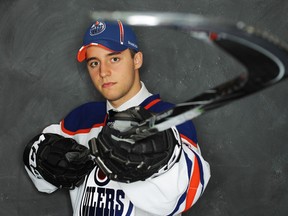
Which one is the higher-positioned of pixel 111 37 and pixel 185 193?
pixel 111 37

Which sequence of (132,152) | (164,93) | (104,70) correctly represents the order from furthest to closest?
(164,93) → (104,70) → (132,152)

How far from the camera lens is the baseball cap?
4.66ft

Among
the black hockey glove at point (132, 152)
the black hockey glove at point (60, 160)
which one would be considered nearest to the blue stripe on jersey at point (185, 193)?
the black hockey glove at point (132, 152)

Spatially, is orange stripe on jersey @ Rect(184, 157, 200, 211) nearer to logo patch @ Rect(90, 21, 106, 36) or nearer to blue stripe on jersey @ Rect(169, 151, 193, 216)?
blue stripe on jersey @ Rect(169, 151, 193, 216)

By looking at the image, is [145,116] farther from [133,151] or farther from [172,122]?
[172,122]

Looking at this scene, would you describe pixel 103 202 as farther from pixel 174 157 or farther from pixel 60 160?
pixel 174 157

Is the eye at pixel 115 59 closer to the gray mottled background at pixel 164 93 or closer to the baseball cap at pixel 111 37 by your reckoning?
the baseball cap at pixel 111 37

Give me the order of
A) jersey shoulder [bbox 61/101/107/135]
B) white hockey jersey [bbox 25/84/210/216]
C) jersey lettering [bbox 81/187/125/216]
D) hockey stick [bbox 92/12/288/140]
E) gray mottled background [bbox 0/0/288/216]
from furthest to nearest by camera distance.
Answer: gray mottled background [bbox 0/0/288/216]
jersey shoulder [bbox 61/101/107/135]
jersey lettering [bbox 81/187/125/216]
white hockey jersey [bbox 25/84/210/216]
hockey stick [bbox 92/12/288/140]

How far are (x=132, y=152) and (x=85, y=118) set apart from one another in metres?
0.50

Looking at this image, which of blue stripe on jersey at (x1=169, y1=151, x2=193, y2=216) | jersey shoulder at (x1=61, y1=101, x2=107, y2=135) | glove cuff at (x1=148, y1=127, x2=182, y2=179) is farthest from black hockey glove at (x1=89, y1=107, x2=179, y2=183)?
jersey shoulder at (x1=61, y1=101, x2=107, y2=135)

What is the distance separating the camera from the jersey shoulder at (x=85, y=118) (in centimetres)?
158

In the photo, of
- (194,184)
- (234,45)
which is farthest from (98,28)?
(234,45)

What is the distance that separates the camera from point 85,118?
5.25 ft

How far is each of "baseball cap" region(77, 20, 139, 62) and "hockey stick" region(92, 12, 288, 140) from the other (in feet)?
1.90
